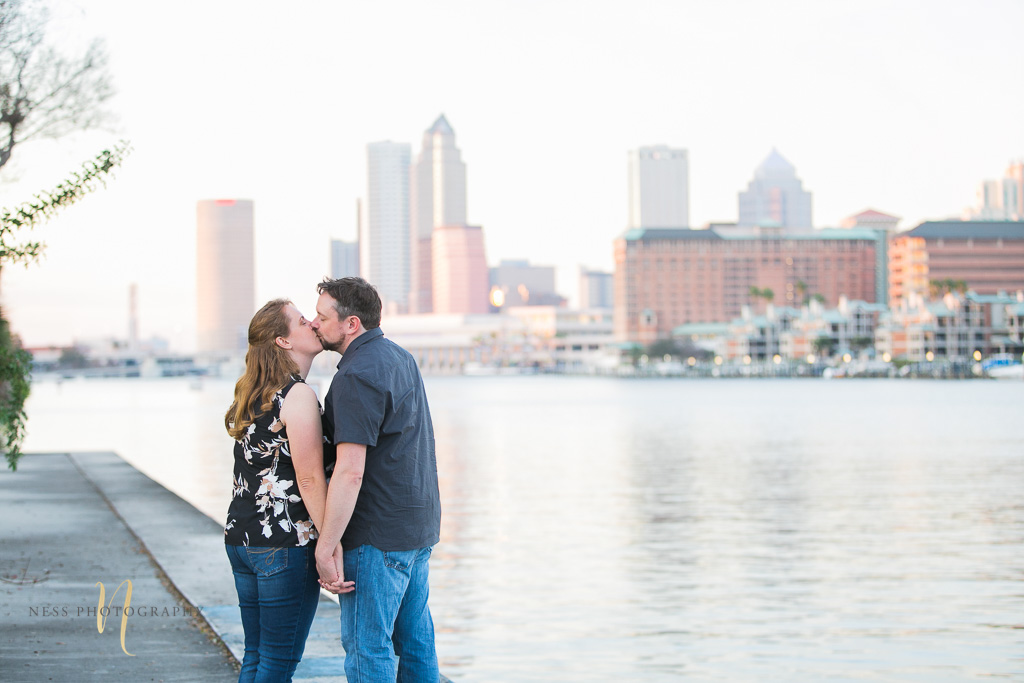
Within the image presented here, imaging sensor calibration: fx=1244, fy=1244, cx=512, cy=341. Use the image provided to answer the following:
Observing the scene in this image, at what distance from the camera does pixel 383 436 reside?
545 centimetres

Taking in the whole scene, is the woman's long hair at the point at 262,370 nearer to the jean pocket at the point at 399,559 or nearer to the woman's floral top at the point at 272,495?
the woman's floral top at the point at 272,495

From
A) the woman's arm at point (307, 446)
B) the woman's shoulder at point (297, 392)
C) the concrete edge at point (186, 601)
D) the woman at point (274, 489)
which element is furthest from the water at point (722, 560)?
the woman's shoulder at point (297, 392)

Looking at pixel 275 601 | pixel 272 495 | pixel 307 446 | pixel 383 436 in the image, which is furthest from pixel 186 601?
pixel 383 436

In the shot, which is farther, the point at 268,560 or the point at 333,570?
the point at 268,560

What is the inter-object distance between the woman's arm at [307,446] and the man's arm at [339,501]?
0.25 feet

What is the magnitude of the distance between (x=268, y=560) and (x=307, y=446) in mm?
571

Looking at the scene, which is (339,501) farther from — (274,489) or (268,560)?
(268,560)

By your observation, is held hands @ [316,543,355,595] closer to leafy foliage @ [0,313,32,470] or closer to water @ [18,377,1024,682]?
water @ [18,377,1024,682]

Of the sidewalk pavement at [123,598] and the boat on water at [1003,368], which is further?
the boat on water at [1003,368]

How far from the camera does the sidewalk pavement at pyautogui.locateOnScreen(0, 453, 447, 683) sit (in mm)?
8156

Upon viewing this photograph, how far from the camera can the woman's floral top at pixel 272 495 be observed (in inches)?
218

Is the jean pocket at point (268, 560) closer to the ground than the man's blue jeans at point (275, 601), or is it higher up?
higher up

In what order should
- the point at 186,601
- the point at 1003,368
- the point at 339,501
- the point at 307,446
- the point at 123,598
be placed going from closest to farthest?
the point at 339,501 → the point at 307,446 → the point at 186,601 → the point at 123,598 → the point at 1003,368

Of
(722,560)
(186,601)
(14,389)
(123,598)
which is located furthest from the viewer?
(722,560)
